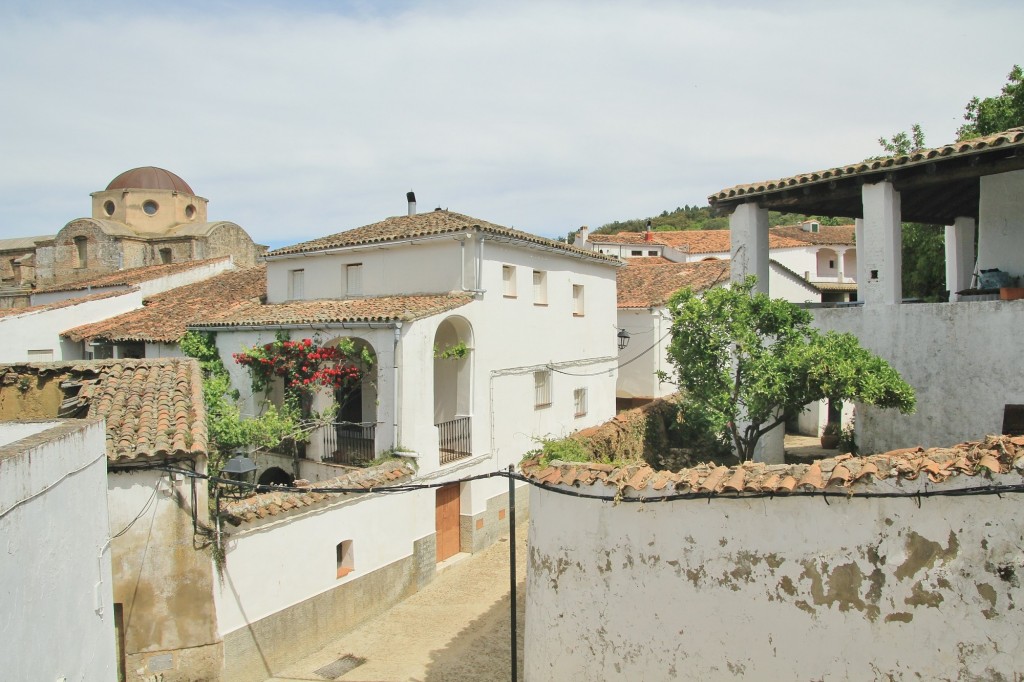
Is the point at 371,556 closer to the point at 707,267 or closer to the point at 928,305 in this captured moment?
the point at 928,305

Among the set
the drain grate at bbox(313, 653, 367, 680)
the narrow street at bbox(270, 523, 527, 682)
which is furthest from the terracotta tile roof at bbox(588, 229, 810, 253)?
the drain grate at bbox(313, 653, 367, 680)

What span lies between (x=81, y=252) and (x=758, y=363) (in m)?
36.6

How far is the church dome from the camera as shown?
3884 cm

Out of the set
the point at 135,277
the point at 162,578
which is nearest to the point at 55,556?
the point at 162,578

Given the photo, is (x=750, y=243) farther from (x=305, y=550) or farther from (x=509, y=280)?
(x=305, y=550)

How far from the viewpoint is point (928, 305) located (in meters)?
10.5

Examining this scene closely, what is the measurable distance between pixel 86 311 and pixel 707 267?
23.1 metres

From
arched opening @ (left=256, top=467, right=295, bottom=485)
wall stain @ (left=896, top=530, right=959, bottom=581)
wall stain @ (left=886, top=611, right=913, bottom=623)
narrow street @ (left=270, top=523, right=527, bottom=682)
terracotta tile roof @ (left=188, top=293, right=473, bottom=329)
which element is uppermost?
terracotta tile roof @ (left=188, top=293, right=473, bottom=329)

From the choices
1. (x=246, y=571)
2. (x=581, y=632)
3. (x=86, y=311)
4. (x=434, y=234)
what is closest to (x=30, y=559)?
(x=581, y=632)

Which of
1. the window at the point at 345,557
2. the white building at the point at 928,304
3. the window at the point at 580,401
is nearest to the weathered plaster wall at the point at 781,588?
the white building at the point at 928,304

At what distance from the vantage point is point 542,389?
20.3 meters

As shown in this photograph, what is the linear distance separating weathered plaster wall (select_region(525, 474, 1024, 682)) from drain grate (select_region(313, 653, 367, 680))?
207 inches

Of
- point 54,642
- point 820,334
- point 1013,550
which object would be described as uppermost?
point 820,334

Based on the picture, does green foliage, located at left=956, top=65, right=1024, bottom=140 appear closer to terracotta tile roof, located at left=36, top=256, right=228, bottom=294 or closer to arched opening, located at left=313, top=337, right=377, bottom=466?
arched opening, located at left=313, top=337, right=377, bottom=466
